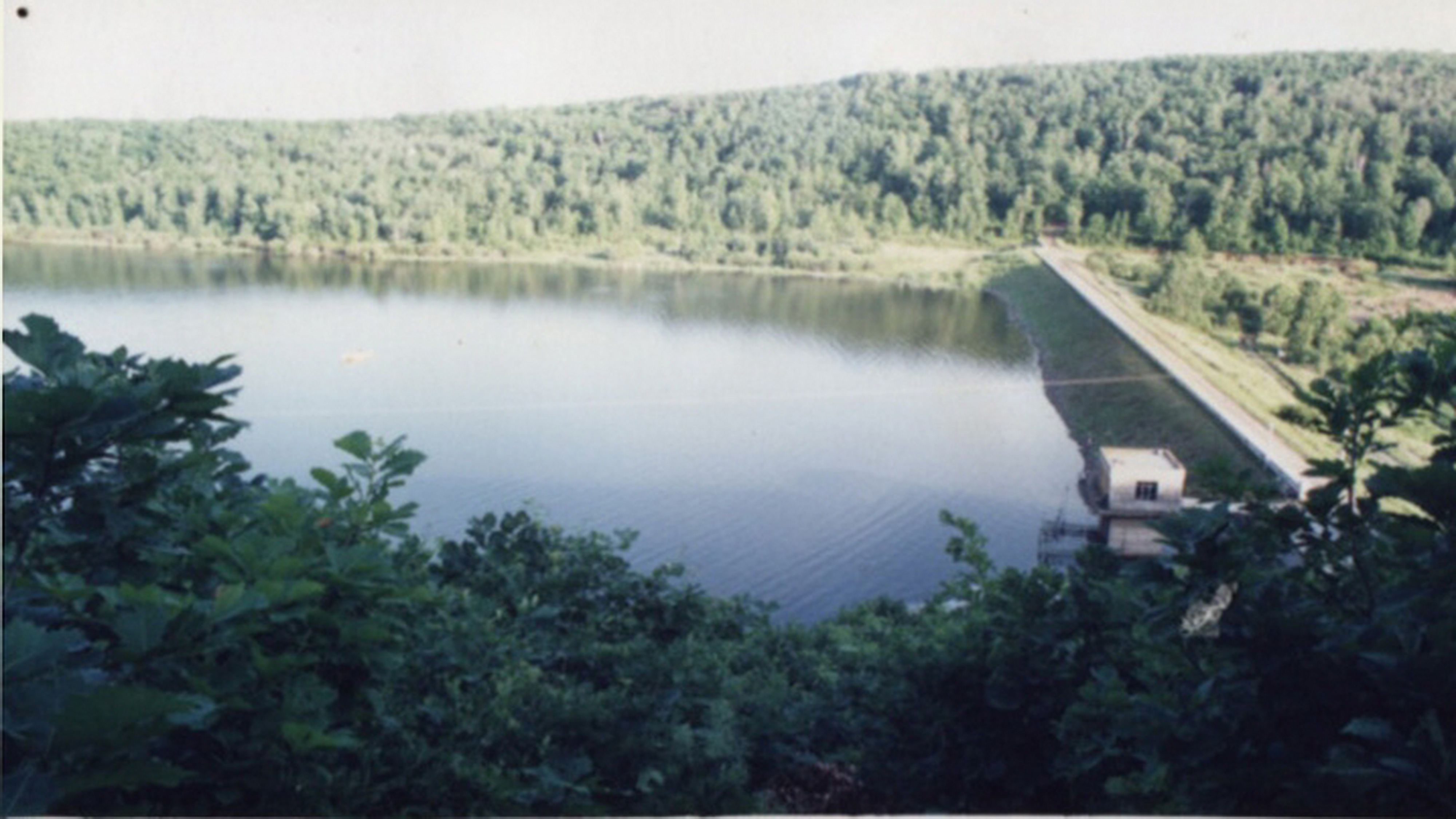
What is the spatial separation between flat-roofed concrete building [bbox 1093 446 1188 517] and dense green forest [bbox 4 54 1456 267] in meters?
1.75

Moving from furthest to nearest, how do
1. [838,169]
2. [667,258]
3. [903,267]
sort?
1. [667,258]
2. [903,267]
3. [838,169]

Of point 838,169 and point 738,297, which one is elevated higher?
point 838,169

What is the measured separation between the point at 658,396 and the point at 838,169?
12.3 feet

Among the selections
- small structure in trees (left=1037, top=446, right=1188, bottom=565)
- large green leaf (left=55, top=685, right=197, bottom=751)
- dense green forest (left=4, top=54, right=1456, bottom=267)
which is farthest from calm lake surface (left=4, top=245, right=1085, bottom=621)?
large green leaf (left=55, top=685, right=197, bottom=751)

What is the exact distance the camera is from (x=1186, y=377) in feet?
25.6

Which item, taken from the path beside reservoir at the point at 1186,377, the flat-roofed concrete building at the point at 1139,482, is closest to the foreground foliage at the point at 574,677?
the path beside reservoir at the point at 1186,377

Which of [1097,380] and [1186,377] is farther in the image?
[1097,380]

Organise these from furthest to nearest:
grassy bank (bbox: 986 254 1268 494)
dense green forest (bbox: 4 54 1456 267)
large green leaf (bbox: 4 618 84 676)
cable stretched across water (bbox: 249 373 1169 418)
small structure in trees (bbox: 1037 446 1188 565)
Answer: cable stretched across water (bbox: 249 373 1169 418) < grassy bank (bbox: 986 254 1268 494) < small structure in trees (bbox: 1037 446 1188 565) < dense green forest (bbox: 4 54 1456 267) < large green leaf (bbox: 4 618 84 676)

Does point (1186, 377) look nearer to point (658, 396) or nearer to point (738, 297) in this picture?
point (658, 396)

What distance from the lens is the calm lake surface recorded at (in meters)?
9.41

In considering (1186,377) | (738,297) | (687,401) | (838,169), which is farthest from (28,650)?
(738,297)

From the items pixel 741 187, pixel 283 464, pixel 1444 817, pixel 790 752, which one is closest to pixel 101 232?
pixel 283 464

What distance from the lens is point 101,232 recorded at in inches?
308

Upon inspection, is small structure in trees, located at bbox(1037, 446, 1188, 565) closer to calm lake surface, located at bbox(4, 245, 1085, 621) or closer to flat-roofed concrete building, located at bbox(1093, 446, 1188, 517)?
flat-roofed concrete building, located at bbox(1093, 446, 1188, 517)
